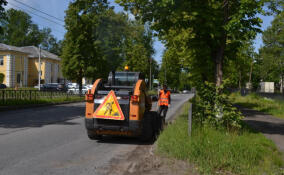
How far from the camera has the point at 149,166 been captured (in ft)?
19.7

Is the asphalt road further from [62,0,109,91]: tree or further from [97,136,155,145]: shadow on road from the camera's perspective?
[62,0,109,91]: tree

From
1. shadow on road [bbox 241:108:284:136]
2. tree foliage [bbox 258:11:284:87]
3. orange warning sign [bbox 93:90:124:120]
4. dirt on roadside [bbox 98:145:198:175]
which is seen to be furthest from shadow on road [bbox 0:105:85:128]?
tree foliage [bbox 258:11:284:87]

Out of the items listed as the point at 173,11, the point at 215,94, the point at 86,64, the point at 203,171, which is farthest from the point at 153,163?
the point at 86,64

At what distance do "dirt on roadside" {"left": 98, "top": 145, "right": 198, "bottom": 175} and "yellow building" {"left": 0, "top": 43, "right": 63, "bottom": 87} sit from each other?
58386 millimetres

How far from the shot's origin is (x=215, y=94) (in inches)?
362

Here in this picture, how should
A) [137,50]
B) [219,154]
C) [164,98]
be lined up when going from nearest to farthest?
[219,154] < [164,98] < [137,50]

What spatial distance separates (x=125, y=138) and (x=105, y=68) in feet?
87.4

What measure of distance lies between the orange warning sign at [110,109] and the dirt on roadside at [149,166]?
166cm

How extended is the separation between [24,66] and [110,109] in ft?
199

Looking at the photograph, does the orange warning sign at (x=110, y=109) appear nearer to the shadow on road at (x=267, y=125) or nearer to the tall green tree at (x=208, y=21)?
the tall green tree at (x=208, y=21)

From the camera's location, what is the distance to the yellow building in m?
59.9

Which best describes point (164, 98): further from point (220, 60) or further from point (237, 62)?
point (237, 62)

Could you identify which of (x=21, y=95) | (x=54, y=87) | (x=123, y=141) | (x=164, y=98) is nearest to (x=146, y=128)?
(x=123, y=141)

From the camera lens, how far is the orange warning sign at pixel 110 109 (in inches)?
332
